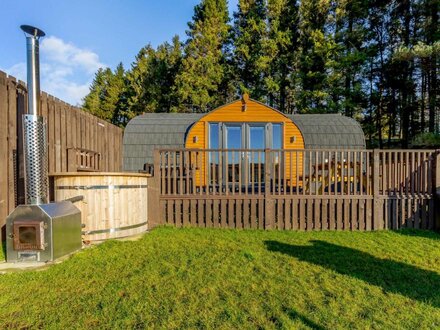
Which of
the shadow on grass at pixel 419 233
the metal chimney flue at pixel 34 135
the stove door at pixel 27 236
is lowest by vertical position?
the shadow on grass at pixel 419 233

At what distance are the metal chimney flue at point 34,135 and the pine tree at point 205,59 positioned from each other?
52.6 feet

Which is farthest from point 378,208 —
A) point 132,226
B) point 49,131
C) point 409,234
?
point 49,131

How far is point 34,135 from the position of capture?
3.41 meters

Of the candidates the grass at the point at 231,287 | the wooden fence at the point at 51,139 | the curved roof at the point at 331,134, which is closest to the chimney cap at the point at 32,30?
the wooden fence at the point at 51,139

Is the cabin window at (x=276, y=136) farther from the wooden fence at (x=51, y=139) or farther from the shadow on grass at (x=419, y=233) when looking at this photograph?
the wooden fence at (x=51, y=139)

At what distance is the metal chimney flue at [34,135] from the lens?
336 cm

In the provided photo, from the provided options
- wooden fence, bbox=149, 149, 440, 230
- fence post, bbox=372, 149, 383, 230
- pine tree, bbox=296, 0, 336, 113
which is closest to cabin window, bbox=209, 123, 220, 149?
wooden fence, bbox=149, 149, 440, 230

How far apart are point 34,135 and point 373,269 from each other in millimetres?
4289

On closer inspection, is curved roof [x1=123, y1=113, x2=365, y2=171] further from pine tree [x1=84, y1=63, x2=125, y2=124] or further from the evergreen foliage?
pine tree [x1=84, y1=63, x2=125, y2=124]

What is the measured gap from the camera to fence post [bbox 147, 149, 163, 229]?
5262 mm

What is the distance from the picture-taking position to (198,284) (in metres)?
2.70

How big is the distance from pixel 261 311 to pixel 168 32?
25.5 metres

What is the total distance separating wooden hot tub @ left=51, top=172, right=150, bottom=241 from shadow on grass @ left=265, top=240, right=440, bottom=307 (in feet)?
7.54

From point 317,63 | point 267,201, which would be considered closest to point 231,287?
point 267,201
